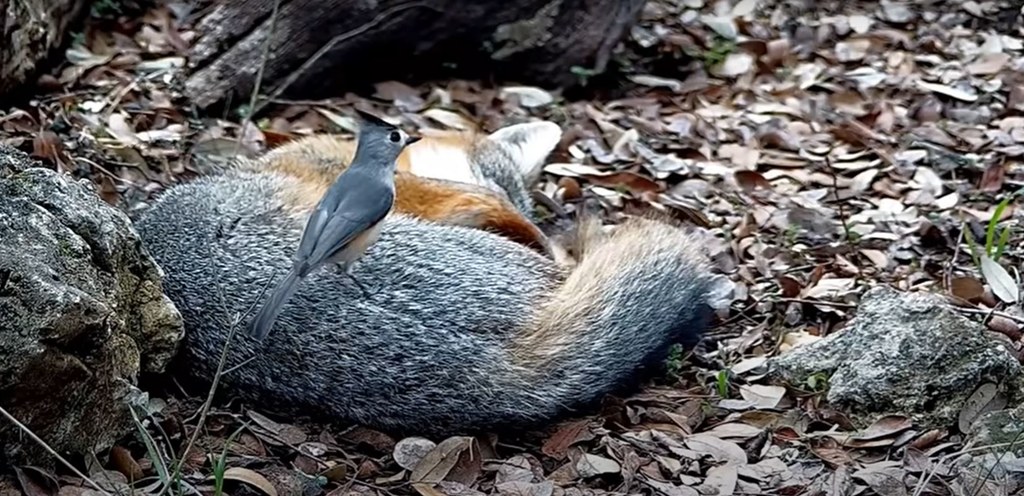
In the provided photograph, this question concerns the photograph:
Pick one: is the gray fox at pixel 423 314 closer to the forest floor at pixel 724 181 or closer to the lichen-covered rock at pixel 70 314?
the forest floor at pixel 724 181

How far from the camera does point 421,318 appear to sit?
3736 millimetres

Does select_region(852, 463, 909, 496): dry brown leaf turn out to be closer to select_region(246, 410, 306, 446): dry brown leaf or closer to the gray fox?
the gray fox

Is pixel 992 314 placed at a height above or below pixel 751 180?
above

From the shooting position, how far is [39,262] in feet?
9.89

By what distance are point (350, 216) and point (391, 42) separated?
3.01m

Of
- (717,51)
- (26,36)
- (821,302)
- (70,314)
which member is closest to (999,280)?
(821,302)

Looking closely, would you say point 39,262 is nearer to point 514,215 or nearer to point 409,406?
point 409,406

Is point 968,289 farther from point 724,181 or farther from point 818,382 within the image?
point 724,181

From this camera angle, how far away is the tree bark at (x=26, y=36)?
16.7ft

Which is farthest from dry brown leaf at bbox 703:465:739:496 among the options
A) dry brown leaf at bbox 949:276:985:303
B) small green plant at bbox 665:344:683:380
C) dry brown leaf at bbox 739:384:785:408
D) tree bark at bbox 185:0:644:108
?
tree bark at bbox 185:0:644:108

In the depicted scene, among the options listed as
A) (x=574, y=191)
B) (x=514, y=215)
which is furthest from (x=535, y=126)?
(x=514, y=215)

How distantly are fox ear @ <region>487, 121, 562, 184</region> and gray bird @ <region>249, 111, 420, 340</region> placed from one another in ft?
5.63

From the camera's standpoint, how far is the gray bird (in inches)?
134

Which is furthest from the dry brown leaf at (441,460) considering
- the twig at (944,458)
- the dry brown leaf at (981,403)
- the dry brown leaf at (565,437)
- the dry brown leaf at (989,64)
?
the dry brown leaf at (989,64)
